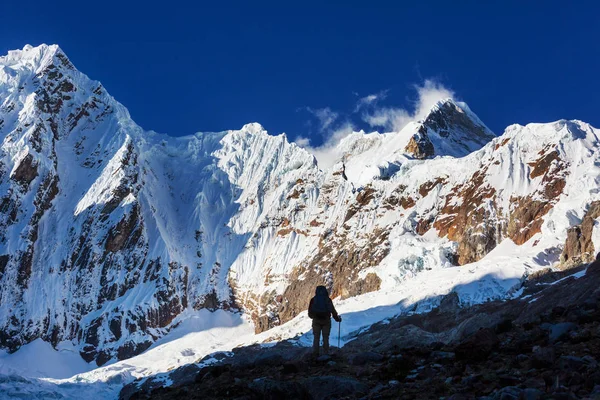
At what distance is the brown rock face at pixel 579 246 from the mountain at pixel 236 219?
5371 mm

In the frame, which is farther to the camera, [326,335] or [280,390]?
[326,335]

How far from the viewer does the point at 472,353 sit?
15352mm

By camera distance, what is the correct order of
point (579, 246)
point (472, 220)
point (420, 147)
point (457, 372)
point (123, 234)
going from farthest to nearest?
point (420, 147)
point (123, 234)
point (472, 220)
point (579, 246)
point (457, 372)

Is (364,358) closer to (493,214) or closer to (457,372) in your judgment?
(457,372)

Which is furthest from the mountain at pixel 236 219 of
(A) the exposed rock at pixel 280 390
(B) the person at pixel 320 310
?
(A) the exposed rock at pixel 280 390

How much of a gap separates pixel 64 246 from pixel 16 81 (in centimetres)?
5683

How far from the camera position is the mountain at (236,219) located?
11238 centimetres

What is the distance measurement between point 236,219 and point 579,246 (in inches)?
4432

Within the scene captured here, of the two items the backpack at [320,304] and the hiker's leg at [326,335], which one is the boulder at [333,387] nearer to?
the backpack at [320,304]

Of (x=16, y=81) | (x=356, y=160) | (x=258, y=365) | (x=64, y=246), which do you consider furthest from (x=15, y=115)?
(x=258, y=365)

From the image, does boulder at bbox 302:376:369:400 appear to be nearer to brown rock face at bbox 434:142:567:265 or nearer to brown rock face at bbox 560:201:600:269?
brown rock face at bbox 560:201:600:269

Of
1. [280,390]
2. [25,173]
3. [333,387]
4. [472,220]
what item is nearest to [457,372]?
[333,387]

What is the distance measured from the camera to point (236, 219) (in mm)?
181125

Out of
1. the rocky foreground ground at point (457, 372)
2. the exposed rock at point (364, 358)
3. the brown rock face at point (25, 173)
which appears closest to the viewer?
the rocky foreground ground at point (457, 372)
